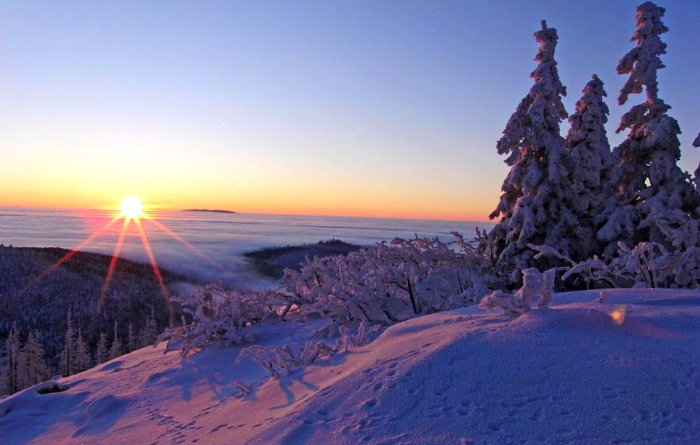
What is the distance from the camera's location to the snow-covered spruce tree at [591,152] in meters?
13.6

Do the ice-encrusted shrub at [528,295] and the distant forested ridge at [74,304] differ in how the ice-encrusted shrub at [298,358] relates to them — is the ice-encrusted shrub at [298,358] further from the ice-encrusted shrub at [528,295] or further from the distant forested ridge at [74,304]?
the distant forested ridge at [74,304]

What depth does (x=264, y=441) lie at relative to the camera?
123 inches

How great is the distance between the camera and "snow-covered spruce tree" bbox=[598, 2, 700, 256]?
12.7 m

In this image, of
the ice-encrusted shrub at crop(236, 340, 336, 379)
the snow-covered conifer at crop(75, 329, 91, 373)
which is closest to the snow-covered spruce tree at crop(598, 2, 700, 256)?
the ice-encrusted shrub at crop(236, 340, 336, 379)

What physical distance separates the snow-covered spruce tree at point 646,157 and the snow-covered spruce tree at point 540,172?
4.57ft

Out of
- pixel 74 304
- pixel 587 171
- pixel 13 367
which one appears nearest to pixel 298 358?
pixel 587 171

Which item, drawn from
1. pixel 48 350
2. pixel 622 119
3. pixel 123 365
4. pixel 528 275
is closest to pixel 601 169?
pixel 622 119

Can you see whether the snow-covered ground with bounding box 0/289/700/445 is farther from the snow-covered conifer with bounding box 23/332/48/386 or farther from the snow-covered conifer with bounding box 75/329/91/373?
the snow-covered conifer with bounding box 75/329/91/373

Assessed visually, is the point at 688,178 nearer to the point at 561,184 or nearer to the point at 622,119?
the point at 622,119

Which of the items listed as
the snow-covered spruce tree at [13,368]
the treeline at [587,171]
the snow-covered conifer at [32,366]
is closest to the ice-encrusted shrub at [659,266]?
the treeline at [587,171]

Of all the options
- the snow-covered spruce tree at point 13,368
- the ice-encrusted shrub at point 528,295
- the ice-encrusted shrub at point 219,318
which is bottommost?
the snow-covered spruce tree at point 13,368

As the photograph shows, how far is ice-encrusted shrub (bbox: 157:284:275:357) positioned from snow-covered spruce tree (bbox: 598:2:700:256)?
32.2 feet

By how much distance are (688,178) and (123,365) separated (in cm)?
1503

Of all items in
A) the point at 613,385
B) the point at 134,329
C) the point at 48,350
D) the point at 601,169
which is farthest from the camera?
the point at 134,329
